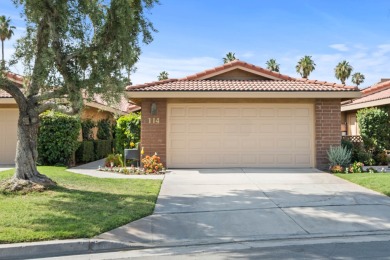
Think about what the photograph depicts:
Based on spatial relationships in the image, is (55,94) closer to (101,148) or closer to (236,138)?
(236,138)

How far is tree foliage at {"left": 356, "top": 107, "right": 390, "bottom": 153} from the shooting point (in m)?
15.5

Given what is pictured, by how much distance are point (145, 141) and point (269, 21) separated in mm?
6008

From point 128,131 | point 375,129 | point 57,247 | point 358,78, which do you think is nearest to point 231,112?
point 128,131

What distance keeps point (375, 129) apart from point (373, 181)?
5901 millimetres

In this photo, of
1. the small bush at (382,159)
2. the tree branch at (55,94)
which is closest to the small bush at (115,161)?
the tree branch at (55,94)

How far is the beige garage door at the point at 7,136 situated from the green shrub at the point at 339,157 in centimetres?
1300

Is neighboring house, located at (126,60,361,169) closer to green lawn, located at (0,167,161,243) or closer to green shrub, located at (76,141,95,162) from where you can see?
green lawn, located at (0,167,161,243)

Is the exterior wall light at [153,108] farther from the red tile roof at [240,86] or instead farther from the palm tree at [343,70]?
the palm tree at [343,70]

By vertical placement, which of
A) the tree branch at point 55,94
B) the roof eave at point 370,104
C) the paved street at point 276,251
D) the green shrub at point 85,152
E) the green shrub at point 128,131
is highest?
the roof eave at point 370,104

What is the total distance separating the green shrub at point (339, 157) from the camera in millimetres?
13242

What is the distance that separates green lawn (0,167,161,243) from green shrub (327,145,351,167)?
22.2 ft

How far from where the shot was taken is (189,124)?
1402 cm

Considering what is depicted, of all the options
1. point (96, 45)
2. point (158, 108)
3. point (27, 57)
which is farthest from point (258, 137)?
point (27, 57)

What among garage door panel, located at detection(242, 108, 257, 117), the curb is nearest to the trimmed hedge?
garage door panel, located at detection(242, 108, 257, 117)
